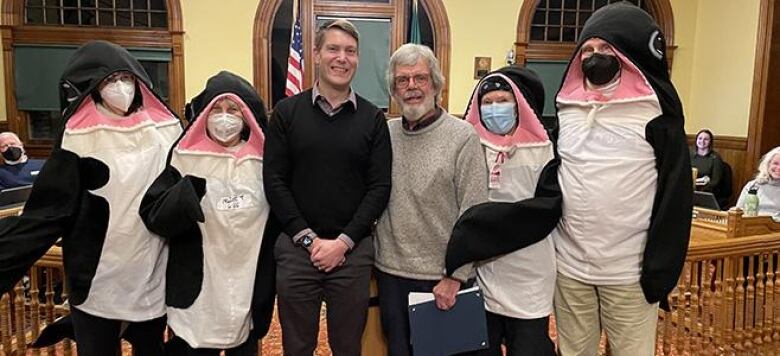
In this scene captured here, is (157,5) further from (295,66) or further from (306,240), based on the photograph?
(306,240)

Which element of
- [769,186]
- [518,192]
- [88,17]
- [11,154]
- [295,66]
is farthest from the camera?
[88,17]

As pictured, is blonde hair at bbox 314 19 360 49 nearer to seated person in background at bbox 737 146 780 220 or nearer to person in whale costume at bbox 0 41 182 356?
person in whale costume at bbox 0 41 182 356

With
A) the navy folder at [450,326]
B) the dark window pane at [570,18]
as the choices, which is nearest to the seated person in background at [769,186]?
the navy folder at [450,326]

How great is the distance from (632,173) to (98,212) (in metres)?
1.69

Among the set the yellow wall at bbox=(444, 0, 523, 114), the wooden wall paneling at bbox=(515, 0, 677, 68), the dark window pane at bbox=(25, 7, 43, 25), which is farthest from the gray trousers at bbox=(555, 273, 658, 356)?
the dark window pane at bbox=(25, 7, 43, 25)

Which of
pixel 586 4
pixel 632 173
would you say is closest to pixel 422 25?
pixel 586 4

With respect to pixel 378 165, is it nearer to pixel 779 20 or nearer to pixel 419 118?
pixel 419 118

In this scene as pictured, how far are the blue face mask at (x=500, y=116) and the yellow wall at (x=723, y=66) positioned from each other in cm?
628

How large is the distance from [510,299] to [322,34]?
1048 millimetres

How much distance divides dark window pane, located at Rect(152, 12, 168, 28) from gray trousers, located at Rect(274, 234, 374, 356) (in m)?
5.94

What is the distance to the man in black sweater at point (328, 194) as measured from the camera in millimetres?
1700

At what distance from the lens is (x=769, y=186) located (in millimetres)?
4203

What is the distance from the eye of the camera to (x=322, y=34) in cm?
177

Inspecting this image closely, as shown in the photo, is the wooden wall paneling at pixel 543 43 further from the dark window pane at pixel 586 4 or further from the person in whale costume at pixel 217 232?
the person in whale costume at pixel 217 232
